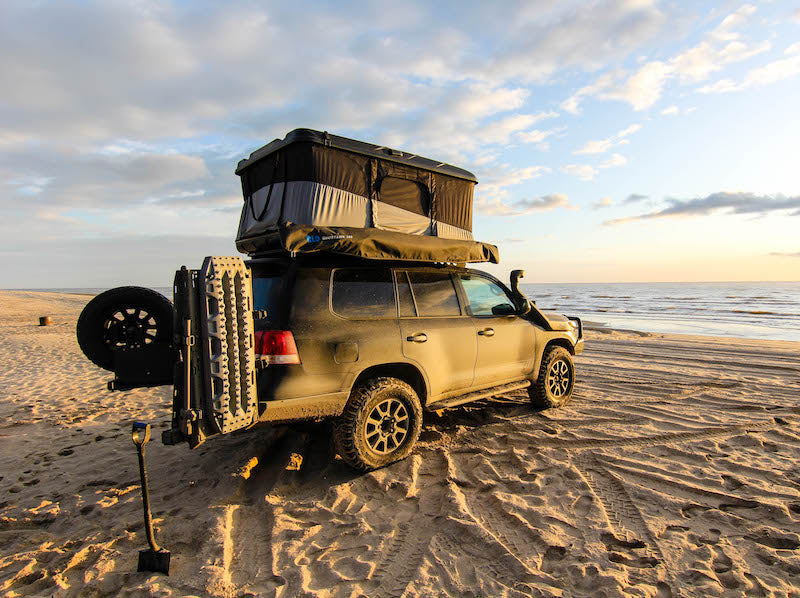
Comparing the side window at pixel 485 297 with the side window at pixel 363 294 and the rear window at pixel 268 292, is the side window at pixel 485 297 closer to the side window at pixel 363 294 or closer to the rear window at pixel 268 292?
the side window at pixel 363 294

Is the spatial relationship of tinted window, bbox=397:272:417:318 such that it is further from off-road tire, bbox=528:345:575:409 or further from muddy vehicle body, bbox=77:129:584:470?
off-road tire, bbox=528:345:575:409

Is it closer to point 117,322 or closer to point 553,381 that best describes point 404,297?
point 117,322

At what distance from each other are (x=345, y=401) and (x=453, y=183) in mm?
3171

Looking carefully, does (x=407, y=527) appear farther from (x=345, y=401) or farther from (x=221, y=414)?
(x=221, y=414)

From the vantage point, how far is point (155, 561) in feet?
8.45

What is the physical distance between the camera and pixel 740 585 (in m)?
2.38

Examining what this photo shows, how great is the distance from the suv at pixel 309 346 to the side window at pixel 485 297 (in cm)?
6

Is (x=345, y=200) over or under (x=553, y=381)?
over

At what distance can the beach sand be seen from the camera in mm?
2490

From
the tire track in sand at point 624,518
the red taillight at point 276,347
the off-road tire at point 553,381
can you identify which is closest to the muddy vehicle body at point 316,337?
the red taillight at point 276,347

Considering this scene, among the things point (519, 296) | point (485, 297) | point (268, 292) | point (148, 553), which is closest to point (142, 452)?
point (148, 553)

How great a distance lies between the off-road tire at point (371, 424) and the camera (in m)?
3.63

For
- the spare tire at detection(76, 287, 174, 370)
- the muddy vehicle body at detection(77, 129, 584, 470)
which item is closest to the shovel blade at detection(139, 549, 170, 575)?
the muddy vehicle body at detection(77, 129, 584, 470)

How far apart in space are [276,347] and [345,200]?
1807 millimetres
